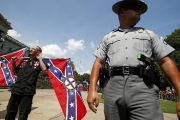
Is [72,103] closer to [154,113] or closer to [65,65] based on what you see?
[65,65]

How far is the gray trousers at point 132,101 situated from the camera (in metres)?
1.40

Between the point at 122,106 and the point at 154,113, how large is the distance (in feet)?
1.07

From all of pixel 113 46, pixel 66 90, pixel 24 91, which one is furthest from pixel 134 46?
pixel 66 90

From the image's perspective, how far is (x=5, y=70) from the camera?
4.82 m

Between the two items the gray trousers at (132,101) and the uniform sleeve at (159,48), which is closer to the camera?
the gray trousers at (132,101)

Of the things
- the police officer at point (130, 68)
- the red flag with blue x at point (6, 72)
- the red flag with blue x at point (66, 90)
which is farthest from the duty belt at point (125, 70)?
the red flag with blue x at point (6, 72)

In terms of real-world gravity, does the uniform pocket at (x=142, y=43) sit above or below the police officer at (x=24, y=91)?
above

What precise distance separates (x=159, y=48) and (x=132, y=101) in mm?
755

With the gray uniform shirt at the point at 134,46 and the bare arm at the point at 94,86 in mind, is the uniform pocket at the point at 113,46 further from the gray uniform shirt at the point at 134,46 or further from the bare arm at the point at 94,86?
the bare arm at the point at 94,86

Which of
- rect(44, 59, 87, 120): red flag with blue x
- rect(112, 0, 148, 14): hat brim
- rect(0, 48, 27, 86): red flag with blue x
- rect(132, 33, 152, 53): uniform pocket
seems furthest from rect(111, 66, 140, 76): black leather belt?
rect(0, 48, 27, 86): red flag with blue x

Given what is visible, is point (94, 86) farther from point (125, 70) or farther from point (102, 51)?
point (102, 51)

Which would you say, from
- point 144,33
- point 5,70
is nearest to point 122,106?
point 144,33

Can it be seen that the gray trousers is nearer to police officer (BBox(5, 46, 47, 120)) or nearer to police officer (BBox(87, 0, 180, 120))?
police officer (BBox(87, 0, 180, 120))

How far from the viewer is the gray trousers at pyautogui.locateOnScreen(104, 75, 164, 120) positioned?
1396 mm
